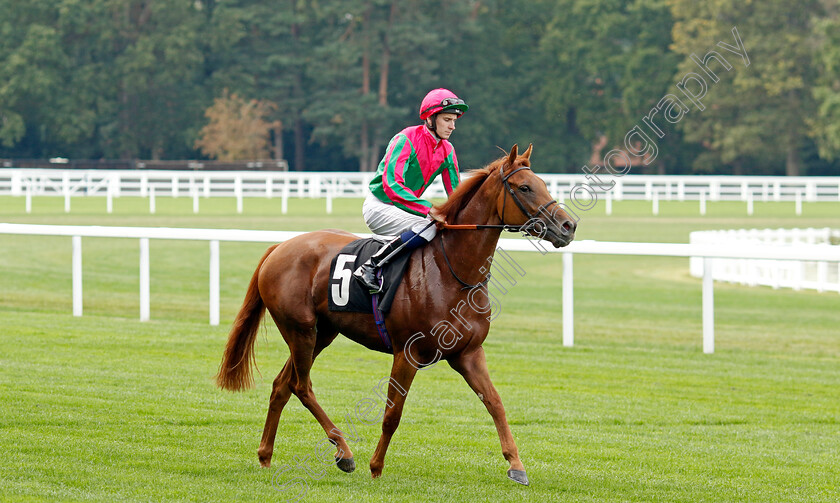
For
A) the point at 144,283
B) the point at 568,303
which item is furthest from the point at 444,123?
the point at 144,283

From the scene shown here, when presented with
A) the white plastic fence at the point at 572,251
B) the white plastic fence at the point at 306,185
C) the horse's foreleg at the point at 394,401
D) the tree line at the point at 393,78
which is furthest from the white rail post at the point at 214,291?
the tree line at the point at 393,78

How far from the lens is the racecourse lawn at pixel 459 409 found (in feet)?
16.8

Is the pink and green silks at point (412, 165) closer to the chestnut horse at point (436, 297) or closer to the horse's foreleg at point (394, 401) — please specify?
the chestnut horse at point (436, 297)

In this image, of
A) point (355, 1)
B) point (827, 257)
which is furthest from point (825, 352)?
point (355, 1)

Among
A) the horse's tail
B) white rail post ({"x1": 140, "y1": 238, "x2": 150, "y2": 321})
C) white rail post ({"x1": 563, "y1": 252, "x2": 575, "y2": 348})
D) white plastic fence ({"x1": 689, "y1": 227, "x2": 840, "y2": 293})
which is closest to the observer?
the horse's tail

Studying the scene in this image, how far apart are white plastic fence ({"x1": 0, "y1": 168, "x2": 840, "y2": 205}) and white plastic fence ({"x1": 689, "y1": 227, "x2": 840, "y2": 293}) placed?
40.2 ft

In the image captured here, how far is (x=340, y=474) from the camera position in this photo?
5.36m

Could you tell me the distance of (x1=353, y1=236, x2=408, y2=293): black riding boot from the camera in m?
5.26

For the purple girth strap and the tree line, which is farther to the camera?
the tree line

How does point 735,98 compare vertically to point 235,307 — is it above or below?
above

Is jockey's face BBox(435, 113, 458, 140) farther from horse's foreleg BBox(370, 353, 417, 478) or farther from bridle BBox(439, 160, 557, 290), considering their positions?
horse's foreleg BBox(370, 353, 417, 478)

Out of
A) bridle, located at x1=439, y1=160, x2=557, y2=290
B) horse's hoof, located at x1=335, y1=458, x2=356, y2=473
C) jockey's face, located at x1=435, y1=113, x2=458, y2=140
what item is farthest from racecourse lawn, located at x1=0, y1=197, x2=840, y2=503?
jockey's face, located at x1=435, y1=113, x2=458, y2=140

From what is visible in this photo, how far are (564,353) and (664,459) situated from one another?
12.2ft

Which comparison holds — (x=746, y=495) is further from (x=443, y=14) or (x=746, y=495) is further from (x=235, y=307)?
(x=443, y=14)
